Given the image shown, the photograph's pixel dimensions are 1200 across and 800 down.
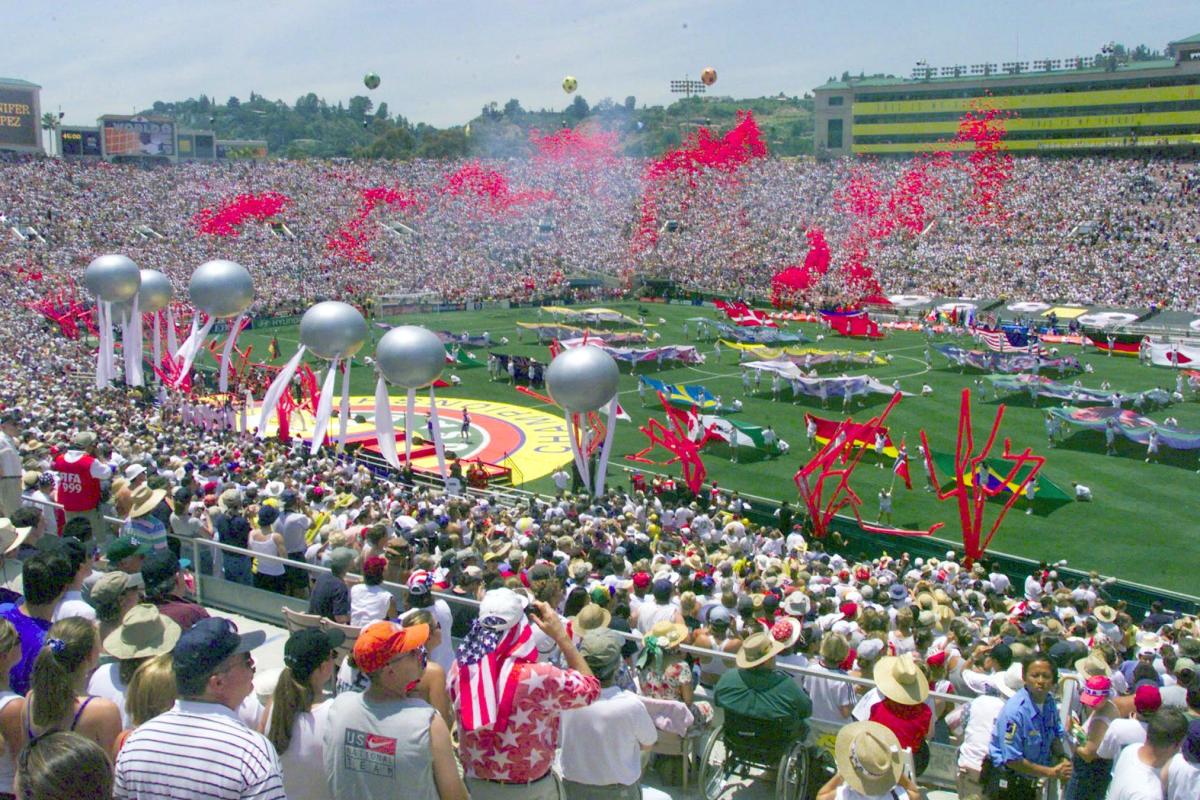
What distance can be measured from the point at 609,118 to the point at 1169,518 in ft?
265

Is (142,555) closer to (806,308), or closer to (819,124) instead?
(806,308)

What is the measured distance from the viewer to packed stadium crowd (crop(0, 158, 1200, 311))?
60.6 metres

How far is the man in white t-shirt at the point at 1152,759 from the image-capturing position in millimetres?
5723

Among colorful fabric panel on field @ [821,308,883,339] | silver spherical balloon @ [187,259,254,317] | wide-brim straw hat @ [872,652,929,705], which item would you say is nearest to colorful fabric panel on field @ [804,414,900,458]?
silver spherical balloon @ [187,259,254,317]

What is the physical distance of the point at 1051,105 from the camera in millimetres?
83688

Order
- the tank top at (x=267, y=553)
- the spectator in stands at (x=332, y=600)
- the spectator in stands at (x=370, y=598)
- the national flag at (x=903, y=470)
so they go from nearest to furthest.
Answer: the spectator in stands at (x=332, y=600) → the spectator in stands at (x=370, y=598) → the tank top at (x=267, y=553) → the national flag at (x=903, y=470)

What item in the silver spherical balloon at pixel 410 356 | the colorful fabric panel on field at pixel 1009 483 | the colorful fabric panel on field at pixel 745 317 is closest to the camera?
the silver spherical balloon at pixel 410 356

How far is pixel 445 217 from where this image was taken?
7731 centimetres

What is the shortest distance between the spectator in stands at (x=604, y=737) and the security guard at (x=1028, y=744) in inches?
86.4

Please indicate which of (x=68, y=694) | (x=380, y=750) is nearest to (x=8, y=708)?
(x=68, y=694)

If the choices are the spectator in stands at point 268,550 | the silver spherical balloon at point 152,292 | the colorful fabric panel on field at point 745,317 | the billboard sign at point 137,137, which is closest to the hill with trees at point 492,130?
the billboard sign at point 137,137

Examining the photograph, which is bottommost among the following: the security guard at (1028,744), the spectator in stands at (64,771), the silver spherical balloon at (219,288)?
the security guard at (1028,744)

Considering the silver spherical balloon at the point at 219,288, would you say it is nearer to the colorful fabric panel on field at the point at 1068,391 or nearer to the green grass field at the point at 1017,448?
the green grass field at the point at 1017,448

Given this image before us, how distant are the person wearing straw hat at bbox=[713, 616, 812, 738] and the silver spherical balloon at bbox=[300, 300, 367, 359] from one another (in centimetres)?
1868
